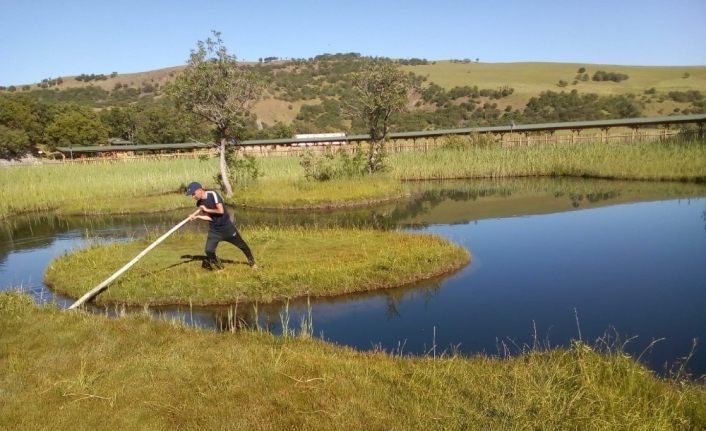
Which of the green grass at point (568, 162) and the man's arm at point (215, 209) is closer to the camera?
the man's arm at point (215, 209)

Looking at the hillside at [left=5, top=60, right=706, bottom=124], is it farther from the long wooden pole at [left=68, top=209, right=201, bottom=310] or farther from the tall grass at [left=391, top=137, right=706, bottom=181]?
the long wooden pole at [left=68, top=209, right=201, bottom=310]

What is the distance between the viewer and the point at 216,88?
971 inches

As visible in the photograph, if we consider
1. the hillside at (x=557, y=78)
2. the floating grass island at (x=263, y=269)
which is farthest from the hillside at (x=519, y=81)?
the floating grass island at (x=263, y=269)

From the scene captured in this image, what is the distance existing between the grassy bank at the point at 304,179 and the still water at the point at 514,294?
4578 mm

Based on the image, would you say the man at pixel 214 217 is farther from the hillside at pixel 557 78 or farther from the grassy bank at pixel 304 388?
the hillside at pixel 557 78

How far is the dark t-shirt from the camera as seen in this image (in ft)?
35.7

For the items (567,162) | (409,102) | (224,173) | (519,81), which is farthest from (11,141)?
(519,81)

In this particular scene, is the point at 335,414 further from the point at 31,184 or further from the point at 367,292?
the point at 31,184

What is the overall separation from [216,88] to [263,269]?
15.2 metres

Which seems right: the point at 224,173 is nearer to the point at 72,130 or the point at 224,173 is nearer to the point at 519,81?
the point at 72,130

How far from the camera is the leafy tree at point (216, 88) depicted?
24812 mm

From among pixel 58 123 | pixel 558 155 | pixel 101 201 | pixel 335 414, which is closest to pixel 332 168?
pixel 101 201

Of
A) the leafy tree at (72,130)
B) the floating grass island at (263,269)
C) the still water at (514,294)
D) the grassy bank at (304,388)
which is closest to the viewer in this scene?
the grassy bank at (304,388)

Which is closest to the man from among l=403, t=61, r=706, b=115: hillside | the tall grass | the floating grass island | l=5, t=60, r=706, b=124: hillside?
the floating grass island
